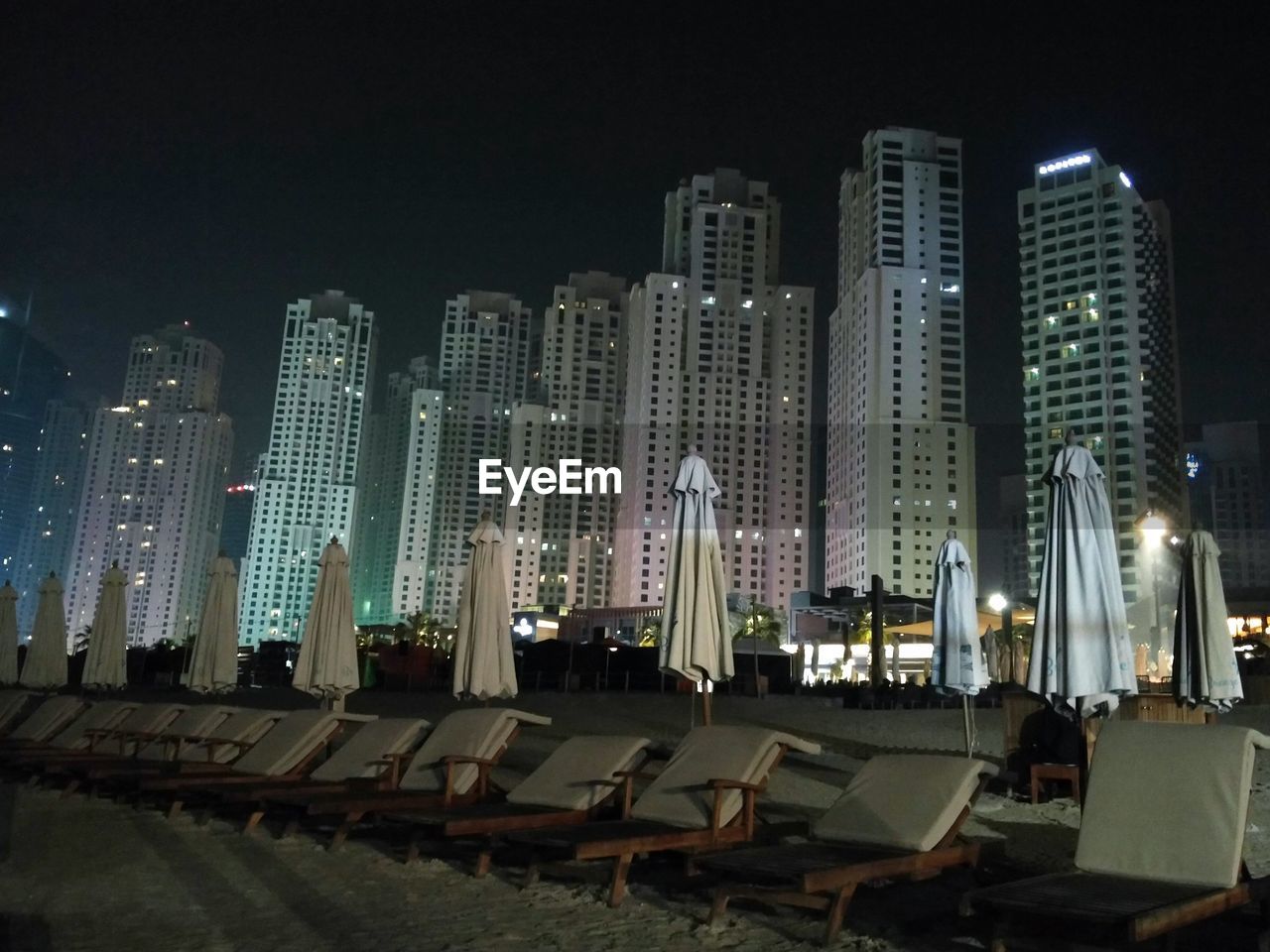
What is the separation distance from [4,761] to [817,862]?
28.3 feet

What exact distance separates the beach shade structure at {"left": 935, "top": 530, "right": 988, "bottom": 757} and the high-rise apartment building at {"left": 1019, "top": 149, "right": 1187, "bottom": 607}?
3294 inches

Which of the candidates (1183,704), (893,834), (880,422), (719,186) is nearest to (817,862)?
Result: (893,834)

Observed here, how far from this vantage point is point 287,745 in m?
8.06

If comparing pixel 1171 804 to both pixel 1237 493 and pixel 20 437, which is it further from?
pixel 20 437

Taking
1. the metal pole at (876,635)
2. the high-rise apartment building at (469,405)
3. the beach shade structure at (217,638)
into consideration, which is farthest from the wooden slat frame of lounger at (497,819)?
the high-rise apartment building at (469,405)

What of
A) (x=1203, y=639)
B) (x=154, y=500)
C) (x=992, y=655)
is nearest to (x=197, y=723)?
(x=1203, y=639)

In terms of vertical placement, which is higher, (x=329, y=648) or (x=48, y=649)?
(x=329, y=648)

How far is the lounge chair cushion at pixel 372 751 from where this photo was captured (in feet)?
24.3

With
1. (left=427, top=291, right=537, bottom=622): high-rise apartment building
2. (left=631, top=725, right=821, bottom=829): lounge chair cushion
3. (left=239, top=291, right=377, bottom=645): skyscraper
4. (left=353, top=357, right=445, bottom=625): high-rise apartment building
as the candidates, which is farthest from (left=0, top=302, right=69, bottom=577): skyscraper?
(left=631, top=725, right=821, bottom=829): lounge chair cushion

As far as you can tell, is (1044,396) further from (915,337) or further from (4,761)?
(4,761)

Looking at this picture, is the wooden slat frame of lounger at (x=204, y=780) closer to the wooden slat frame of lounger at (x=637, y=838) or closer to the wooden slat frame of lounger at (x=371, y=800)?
the wooden slat frame of lounger at (x=371, y=800)

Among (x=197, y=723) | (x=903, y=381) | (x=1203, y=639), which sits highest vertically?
(x=903, y=381)

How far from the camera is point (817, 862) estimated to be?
4387 millimetres

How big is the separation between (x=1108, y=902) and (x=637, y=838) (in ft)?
7.07
